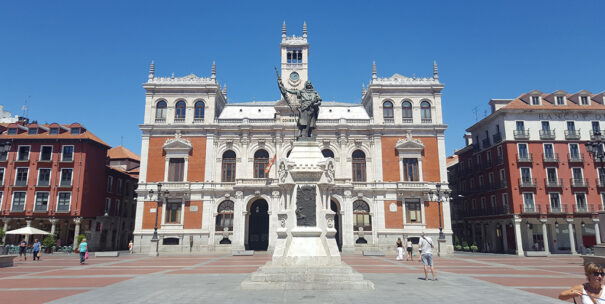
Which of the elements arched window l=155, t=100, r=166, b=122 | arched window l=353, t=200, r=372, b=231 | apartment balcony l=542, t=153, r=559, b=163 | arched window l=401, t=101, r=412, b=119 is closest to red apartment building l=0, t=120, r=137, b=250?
arched window l=155, t=100, r=166, b=122

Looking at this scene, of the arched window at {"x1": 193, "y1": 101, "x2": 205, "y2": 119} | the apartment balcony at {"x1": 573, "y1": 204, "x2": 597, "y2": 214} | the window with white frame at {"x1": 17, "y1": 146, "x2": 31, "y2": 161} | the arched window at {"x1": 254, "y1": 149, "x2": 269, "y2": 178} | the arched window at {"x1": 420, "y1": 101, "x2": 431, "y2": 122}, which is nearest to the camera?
the apartment balcony at {"x1": 573, "y1": 204, "x2": 597, "y2": 214}

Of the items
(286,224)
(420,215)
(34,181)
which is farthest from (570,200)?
(34,181)

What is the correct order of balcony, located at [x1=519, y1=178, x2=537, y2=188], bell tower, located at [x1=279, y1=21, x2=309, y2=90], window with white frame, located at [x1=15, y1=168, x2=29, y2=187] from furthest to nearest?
bell tower, located at [x1=279, y1=21, x2=309, y2=90] → window with white frame, located at [x1=15, y1=168, x2=29, y2=187] → balcony, located at [x1=519, y1=178, x2=537, y2=188]

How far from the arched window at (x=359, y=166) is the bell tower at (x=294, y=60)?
37.3 ft

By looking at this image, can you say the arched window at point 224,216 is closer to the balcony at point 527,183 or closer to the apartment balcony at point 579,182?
the balcony at point 527,183

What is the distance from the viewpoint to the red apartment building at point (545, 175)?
38.5 m

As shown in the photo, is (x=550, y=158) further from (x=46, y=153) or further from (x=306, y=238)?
(x=46, y=153)

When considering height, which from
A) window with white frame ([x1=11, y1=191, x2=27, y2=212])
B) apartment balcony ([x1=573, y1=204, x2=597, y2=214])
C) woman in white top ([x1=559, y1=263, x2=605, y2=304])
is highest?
window with white frame ([x1=11, y1=191, x2=27, y2=212])

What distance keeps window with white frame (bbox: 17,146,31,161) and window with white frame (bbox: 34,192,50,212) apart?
4387mm

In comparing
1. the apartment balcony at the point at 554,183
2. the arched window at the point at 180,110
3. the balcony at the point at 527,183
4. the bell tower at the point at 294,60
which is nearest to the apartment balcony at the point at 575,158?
the apartment balcony at the point at 554,183

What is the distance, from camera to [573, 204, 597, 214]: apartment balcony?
1494 inches

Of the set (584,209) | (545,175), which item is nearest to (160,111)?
(545,175)

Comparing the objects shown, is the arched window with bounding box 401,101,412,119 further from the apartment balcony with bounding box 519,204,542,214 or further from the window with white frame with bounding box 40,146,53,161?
the window with white frame with bounding box 40,146,53,161

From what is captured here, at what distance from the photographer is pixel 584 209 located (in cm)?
3819
